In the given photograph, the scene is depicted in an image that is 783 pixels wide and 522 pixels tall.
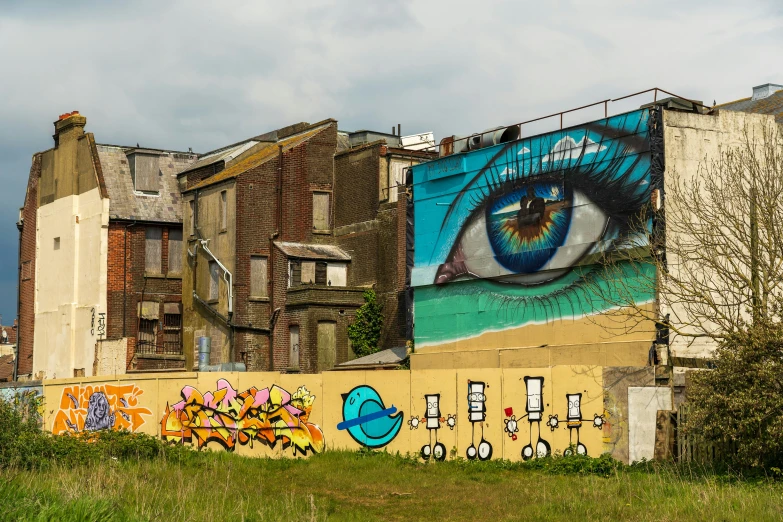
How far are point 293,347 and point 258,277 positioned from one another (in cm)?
349

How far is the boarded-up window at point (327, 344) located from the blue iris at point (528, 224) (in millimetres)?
9793

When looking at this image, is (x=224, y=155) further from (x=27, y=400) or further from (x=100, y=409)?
(x=27, y=400)

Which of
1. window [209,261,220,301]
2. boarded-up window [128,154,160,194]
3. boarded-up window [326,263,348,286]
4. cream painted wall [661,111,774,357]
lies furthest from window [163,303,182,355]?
cream painted wall [661,111,774,357]

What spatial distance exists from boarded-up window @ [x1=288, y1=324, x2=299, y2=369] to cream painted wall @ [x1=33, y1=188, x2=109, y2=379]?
10.2 metres

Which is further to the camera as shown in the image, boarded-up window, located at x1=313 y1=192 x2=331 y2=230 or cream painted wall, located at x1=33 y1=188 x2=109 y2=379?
cream painted wall, located at x1=33 y1=188 x2=109 y2=379

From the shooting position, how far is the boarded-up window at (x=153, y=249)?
4938 centimetres

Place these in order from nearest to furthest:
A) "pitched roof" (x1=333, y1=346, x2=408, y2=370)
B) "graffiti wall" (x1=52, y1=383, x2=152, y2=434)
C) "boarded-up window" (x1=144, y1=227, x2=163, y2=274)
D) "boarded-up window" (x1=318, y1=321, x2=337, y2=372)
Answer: "graffiti wall" (x1=52, y1=383, x2=152, y2=434) < "pitched roof" (x1=333, y1=346, x2=408, y2=370) < "boarded-up window" (x1=318, y1=321, x2=337, y2=372) < "boarded-up window" (x1=144, y1=227, x2=163, y2=274)

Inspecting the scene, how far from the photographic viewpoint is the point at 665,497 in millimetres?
19625

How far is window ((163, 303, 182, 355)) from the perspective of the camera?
158ft

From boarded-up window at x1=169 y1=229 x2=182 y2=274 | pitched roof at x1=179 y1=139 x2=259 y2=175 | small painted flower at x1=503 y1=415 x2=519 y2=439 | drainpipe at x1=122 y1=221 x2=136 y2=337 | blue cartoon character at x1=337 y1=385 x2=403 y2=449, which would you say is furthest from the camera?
boarded-up window at x1=169 y1=229 x2=182 y2=274

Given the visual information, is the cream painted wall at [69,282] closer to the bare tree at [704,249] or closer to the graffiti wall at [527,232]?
the graffiti wall at [527,232]

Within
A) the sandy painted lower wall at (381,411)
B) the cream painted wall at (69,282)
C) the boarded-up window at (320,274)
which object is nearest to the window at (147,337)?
the cream painted wall at (69,282)

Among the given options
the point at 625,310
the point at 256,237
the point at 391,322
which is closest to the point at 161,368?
the point at 256,237

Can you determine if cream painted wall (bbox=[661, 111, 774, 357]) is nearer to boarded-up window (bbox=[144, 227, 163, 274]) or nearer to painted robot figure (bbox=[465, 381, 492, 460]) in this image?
painted robot figure (bbox=[465, 381, 492, 460])
